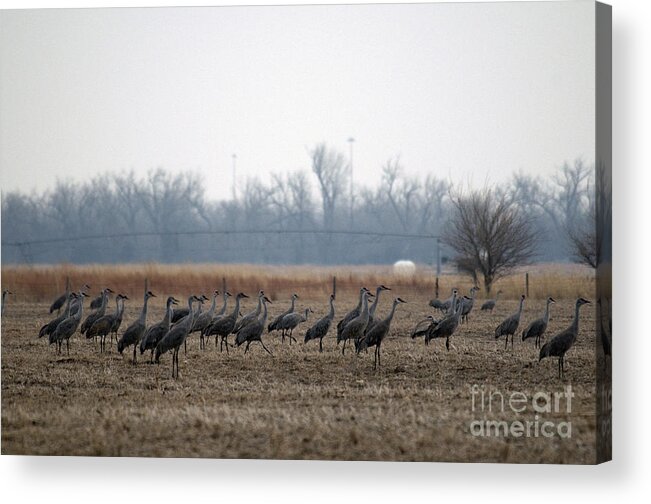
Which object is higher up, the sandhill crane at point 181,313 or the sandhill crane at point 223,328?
the sandhill crane at point 181,313

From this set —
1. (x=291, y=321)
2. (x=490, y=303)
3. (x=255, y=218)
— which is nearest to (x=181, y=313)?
(x=291, y=321)

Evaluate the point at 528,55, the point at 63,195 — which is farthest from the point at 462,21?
the point at 63,195

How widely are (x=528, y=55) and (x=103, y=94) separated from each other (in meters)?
4.48

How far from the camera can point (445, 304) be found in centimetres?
1639

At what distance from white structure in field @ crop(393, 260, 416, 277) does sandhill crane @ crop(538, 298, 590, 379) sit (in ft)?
5.63

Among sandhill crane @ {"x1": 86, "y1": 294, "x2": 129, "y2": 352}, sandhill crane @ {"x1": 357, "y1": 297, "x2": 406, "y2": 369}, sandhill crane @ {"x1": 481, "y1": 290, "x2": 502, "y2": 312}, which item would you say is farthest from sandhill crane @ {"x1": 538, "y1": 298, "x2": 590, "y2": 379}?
sandhill crane @ {"x1": 86, "y1": 294, "x2": 129, "y2": 352}

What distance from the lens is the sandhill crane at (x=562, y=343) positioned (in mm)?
13812

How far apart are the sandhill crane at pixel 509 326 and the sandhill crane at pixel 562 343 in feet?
2.56

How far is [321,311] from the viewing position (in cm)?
1631

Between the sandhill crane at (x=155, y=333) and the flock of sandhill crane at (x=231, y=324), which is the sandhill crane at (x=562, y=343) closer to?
the flock of sandhill crane at (x=231, y=324)

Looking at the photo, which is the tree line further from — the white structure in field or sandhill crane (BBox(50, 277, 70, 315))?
sandhill crane (BBox(50, 277, 70, 315))

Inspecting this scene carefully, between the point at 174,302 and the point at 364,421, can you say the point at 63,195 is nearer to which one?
the point at 174,302

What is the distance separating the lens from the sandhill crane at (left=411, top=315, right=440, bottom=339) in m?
16.4

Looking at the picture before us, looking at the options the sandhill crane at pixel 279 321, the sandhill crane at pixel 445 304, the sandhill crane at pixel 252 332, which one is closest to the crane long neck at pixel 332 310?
the sandhill crane at pixel 279 321
